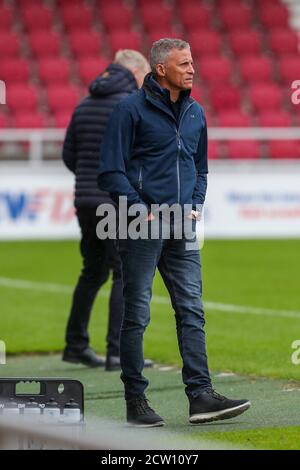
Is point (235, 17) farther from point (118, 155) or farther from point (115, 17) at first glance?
point (118, 155)

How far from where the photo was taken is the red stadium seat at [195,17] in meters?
29.8

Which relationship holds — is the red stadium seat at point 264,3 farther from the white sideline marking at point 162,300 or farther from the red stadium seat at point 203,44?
the white sideline marking at point 162,300

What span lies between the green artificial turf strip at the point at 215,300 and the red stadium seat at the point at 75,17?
9471 mm

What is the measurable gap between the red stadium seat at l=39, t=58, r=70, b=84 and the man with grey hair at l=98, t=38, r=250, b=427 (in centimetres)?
2010

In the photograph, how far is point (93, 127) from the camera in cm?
938

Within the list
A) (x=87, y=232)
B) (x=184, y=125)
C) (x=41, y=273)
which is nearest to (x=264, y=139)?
(x=41, y=273)

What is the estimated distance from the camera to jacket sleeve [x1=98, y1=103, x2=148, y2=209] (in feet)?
22.5

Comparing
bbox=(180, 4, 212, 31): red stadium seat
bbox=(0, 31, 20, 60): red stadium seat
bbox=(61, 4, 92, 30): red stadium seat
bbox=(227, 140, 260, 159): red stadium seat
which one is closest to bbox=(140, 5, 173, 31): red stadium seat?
bbox=(180, 4, 212, 31): red stadium seat

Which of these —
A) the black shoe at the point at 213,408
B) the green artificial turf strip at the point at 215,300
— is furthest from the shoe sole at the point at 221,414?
the green artificial turf strip at the point at 215,300

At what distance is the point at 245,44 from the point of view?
29.4m

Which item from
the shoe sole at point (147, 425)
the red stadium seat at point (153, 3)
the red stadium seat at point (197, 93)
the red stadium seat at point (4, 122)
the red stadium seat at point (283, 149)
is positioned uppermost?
the red stadium seat at point (153, 3)

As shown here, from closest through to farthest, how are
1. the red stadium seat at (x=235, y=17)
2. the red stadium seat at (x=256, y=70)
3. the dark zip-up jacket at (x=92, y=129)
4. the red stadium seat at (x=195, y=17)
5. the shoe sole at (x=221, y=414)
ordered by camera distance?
the shoe sole at (x=221, y=414) → the dark zip-up jacket at (x=92, y=129) → the red stadium seat at (x=256, y=70) → the red stadium seat at (x=195, y=17) → the red stadium seat at (x=235, y=17)

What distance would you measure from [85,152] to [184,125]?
8.05 ft

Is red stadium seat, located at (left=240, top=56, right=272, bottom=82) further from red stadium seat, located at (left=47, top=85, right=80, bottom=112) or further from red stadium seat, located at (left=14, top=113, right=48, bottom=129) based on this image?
red stadium seat, located at (left=14, top=113, right=48, bottom=129)
